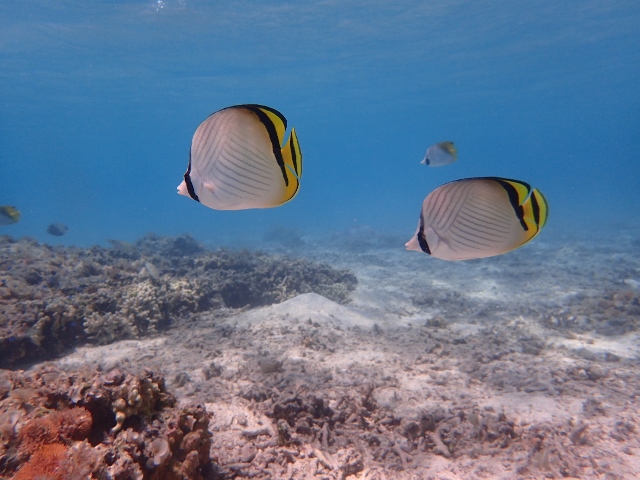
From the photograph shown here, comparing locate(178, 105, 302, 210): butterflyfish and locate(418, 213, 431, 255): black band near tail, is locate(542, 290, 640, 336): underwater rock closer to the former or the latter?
locate(418, 213, 431, 255): black band near tail

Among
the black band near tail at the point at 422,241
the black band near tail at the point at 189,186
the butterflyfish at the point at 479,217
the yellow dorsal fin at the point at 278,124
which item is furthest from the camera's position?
the black band near tail at the point at 422,241

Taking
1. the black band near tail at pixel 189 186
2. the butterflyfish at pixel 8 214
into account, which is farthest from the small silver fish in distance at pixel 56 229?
the black band near tail at pixel 189 186

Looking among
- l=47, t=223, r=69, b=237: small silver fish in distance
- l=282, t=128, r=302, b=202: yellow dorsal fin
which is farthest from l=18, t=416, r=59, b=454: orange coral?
l=47, t=223, r=69, b=237: small silver fish in distance

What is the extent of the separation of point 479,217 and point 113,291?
7365 mm

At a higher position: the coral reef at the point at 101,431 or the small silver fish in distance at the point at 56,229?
the small silver fish in distance at the point at 56,229

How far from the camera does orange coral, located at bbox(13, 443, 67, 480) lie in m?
1.95

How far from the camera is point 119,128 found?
59375 mm

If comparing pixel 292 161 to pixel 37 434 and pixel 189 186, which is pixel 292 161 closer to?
pixel 189 186

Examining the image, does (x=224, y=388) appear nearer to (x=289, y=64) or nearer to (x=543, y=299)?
(x=543, y=299)

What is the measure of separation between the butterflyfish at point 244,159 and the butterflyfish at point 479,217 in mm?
821

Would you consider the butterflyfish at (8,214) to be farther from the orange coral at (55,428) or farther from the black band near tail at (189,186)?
the black band near tail at (189,186)

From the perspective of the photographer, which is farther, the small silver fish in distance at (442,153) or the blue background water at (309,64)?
the blue background water at (309,64)

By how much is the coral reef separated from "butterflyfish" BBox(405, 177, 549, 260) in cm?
220

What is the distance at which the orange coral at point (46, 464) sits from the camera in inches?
76.9
